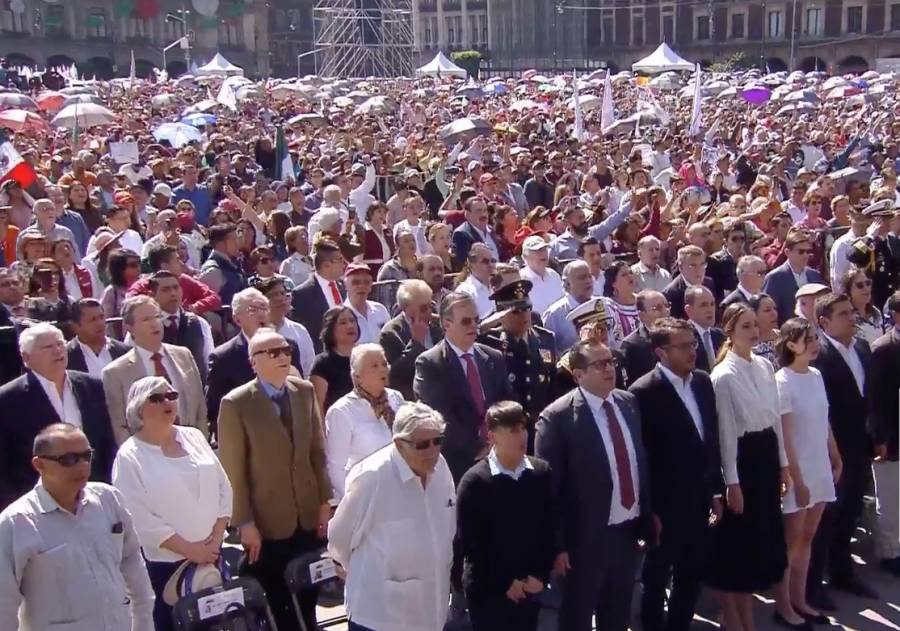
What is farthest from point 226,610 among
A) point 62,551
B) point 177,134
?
point 177,134

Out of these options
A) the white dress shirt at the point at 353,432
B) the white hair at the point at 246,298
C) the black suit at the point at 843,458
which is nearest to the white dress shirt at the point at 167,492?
the white dress shirt at the point at 353,432

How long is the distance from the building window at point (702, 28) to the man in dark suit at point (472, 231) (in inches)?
2766

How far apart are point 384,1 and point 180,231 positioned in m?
57.0

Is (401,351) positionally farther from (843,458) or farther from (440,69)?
(440,69)

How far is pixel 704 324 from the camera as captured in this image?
20.6 feet

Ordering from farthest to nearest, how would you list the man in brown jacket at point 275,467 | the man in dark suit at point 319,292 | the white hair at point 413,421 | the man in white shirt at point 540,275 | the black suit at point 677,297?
the man in white shirt at point 540,275 → the black suit at point 677,297 → the man in dark suit at point 319,292 → the man in brown jacket at point 275,467 → the white hair at point 413,421

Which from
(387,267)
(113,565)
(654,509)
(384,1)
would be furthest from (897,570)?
(384,1)

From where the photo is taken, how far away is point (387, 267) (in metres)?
7.96

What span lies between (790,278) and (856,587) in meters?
2.45

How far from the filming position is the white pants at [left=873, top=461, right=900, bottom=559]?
6.29 metres

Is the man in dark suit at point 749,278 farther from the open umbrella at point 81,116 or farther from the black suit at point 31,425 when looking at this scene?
the open umbrella at point 81,116

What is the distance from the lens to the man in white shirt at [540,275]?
759 centimetres

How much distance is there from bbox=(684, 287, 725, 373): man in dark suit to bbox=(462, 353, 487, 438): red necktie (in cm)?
134

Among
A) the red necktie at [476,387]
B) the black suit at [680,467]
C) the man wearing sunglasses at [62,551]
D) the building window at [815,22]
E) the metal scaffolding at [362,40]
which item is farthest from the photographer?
Answer: the building window at [815,22]
